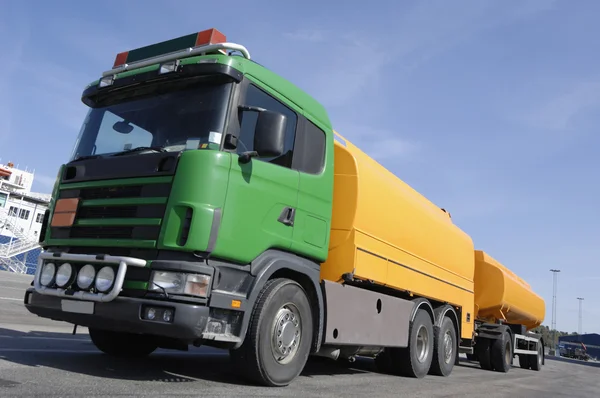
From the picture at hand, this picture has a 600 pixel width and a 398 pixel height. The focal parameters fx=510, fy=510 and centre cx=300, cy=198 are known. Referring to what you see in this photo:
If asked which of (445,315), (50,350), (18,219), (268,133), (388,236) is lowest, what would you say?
(50,350)

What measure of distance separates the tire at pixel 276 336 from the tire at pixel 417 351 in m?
3.27

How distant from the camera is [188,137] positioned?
4957 millimetres

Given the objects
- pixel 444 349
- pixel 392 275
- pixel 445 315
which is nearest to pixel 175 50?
pixel 392 275

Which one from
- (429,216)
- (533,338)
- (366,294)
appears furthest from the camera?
(533,338)

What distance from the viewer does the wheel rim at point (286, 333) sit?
517 centimetres

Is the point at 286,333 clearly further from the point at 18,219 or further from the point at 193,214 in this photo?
the point at 18,219

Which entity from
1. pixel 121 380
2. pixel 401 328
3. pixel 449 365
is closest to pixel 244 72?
pixel 121 380

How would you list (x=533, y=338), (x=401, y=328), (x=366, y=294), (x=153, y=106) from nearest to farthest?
(x=153, y=106), (x=366, y=294), (x=401, y=328), (x=533, y=338)

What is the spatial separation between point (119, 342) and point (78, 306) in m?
1.91

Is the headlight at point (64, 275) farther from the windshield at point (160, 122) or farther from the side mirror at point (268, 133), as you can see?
the side mirror at point (268, 133)

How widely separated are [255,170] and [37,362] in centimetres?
292

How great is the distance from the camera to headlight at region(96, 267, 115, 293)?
14.9 ft

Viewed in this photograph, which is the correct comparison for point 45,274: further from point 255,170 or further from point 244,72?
point 244,72

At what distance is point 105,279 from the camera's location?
4574 millimetres
